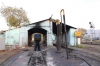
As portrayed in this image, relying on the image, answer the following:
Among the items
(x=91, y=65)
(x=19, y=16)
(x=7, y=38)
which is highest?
(x=19, y=16)

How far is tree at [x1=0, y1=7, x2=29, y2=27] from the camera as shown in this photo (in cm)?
5444

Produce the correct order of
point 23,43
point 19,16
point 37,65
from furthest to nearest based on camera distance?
point 19,16, point 23,43, point 37,65

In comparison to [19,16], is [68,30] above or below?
below

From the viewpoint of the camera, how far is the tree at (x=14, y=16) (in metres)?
54.4

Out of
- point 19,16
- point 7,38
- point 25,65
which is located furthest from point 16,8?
point 25,65

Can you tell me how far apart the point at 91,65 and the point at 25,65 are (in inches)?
166

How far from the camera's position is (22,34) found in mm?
26750

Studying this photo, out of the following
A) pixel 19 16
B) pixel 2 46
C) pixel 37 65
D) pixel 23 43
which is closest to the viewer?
pixel 37 65

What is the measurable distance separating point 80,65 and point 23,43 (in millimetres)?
17904

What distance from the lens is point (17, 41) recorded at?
2686 cm

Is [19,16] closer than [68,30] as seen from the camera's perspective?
No

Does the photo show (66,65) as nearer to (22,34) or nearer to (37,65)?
(37,65)

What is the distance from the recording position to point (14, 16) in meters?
55.5

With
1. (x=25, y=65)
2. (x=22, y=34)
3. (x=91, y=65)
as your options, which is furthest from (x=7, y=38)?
(x=91, y=65)
